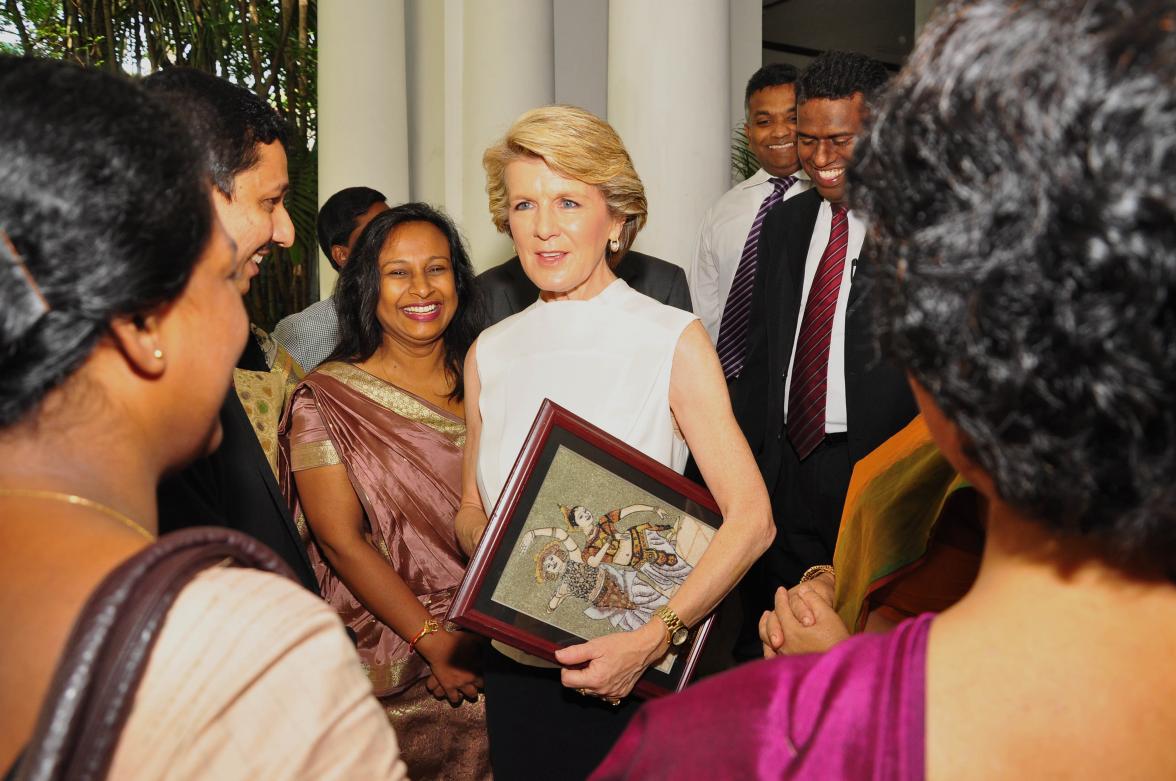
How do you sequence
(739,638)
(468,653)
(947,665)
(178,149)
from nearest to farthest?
(947,665) < (178,149) < (468,653) < (739,638)

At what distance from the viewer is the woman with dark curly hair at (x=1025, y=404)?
0.74m

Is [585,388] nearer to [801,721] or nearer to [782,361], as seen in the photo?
[782,361]

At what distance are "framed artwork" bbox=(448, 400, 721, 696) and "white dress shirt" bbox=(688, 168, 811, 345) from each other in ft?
7.22

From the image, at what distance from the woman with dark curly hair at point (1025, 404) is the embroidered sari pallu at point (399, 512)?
7.09ft

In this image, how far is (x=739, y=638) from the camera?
426cm

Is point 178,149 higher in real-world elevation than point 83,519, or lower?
higher

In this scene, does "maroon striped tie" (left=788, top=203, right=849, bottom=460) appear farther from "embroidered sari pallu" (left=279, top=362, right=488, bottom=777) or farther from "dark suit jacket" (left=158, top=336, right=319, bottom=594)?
"dark suit jacket" (left=158, top=336, right=319, bottom=594)

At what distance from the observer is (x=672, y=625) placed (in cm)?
222

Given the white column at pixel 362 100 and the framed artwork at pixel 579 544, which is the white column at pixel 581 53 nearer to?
the white column at pixel 362 100

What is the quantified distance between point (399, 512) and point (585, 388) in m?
0.97

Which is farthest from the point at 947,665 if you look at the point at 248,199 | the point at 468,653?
the point at 468,653

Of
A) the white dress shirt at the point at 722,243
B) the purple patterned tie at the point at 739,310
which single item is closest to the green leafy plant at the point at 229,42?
the white dress shirt at the point at 722,243

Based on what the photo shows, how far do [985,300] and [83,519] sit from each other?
773 mm

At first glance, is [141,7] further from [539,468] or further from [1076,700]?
[1076,700]
